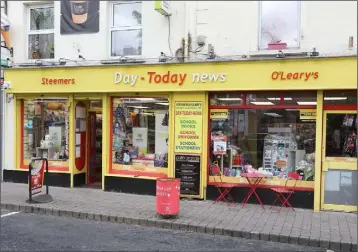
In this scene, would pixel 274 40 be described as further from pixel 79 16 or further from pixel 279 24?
pixel 79 16

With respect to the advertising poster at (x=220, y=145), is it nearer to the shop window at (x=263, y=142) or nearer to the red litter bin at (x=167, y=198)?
the shop window at (x=263, y=142)

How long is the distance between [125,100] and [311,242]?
572cm

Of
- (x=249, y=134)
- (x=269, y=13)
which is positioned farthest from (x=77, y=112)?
(x=269, y=13)

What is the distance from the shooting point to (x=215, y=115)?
9.41m

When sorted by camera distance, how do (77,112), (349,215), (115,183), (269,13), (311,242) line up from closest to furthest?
(311,242)
(349,215)
(269,13)
(115,183)
(77,112)

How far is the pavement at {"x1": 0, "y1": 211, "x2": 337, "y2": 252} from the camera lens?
20.0ft

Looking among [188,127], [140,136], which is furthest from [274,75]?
[140,136]

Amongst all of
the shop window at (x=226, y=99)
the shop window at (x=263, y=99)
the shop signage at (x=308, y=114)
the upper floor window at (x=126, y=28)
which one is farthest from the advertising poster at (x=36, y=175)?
the shop signage at (x=308, y=114)

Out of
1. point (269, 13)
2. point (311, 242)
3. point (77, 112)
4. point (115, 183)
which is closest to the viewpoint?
point (311, 242)

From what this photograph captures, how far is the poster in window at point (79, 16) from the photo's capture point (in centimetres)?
1039

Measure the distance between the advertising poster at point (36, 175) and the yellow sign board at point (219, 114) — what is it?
4.01 meters

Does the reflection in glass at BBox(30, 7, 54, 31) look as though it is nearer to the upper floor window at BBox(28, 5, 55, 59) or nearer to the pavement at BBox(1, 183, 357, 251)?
the upper floor window at BBox(28, 5, 55, 59)

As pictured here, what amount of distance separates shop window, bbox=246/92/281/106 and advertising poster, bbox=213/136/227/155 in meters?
1.01

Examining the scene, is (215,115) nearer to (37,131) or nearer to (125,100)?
(125,100)
